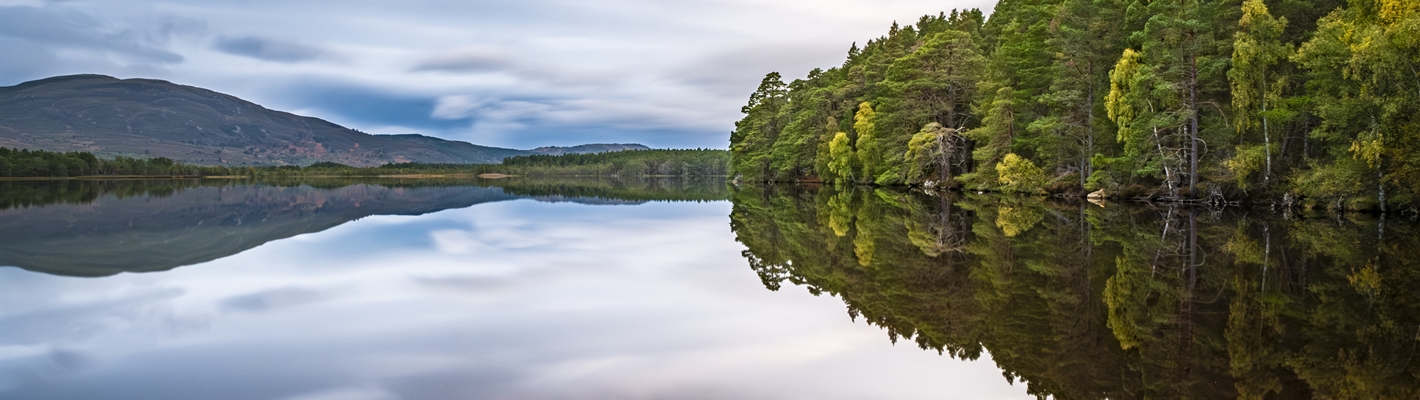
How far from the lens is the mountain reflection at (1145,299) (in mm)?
6273

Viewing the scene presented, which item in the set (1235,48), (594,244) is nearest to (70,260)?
(594,244)

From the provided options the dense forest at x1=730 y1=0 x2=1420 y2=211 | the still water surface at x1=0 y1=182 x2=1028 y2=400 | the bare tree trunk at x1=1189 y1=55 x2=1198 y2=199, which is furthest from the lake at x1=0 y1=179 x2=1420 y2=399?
the bare tree trunk at x1=1189 y1=55 x2=1198 y2=199

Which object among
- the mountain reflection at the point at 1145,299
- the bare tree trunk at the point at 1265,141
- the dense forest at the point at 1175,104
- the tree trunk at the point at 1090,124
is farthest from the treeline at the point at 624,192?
the mountain reflection at the point at 1145,299

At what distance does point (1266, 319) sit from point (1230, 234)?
10716 millimetres

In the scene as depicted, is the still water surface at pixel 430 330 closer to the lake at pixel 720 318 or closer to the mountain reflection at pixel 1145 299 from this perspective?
the lake at pixel 720 318

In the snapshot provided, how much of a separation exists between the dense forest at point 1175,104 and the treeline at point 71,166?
9916 cm

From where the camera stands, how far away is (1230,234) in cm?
1736

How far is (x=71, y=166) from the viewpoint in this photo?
4090 inches

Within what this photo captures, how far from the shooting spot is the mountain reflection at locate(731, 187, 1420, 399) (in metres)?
6.27

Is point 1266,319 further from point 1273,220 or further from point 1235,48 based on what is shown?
point 1235,48

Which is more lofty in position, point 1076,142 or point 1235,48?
point 1235,48

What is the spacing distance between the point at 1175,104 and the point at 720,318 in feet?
83.6

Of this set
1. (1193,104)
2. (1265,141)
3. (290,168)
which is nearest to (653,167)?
(290,168)

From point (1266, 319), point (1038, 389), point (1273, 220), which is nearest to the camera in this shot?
point (1038, 389)
